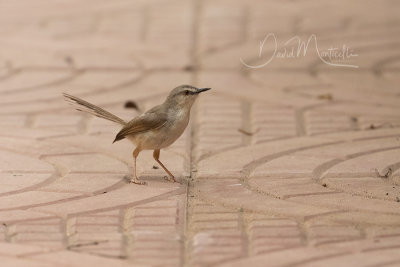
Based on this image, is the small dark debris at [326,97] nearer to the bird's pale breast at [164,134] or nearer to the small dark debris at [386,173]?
the small dark debris at [386,173]

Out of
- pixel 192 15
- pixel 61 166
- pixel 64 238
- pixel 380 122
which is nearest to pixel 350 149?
pixel 380 122

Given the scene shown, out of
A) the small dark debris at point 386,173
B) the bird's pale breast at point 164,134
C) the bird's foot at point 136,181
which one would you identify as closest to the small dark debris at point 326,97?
the small dark debris at point 386,173

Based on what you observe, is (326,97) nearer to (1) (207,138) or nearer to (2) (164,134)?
(1) (207,138)

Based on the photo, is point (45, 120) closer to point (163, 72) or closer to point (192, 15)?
point (163, 72)

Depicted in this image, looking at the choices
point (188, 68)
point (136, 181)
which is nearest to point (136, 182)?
point (136, 181)

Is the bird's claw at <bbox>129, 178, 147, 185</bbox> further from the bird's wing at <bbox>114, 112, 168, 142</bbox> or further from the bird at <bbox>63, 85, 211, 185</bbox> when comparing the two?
the bird's wing at <bbox>114, 112, 168, 142</bbox>

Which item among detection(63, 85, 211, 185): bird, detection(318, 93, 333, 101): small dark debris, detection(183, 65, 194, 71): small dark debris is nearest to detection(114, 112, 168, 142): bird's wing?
detection(63, 85, 211, 185): bird
